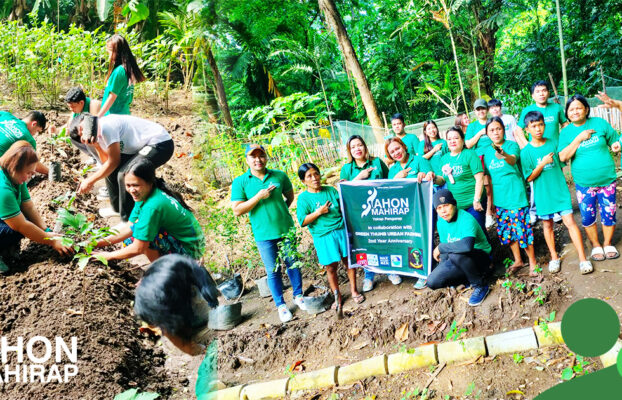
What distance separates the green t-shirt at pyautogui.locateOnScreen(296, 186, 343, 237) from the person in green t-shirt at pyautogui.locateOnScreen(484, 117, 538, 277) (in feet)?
4.36

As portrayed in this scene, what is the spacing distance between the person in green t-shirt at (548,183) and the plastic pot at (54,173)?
3.34m

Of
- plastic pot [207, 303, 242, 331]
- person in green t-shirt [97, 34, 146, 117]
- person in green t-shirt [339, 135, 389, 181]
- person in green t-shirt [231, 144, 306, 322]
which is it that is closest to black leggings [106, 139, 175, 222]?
person in green t-shirt [97, 34, 146, 117]

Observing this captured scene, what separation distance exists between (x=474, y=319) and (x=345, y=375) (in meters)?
1.08

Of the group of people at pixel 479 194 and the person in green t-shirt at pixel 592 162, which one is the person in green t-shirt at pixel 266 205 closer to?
the group of people at pixel 479 194

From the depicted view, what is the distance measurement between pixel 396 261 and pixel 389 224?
0.35 m

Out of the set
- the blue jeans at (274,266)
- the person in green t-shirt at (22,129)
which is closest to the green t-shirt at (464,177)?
the blue jeans at (274,266)

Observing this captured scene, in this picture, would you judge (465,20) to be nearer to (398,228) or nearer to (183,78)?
(398,228)

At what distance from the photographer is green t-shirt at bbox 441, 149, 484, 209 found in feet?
13.7

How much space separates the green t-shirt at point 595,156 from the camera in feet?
12.1

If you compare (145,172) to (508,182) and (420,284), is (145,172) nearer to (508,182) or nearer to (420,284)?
(508,182)

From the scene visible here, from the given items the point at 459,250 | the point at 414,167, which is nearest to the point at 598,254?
the point at 459,250

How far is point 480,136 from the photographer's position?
4773 millimetres

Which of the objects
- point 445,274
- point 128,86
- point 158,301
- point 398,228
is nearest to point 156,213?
point 158,301

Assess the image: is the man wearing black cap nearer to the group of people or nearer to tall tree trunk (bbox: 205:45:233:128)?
the group of people
